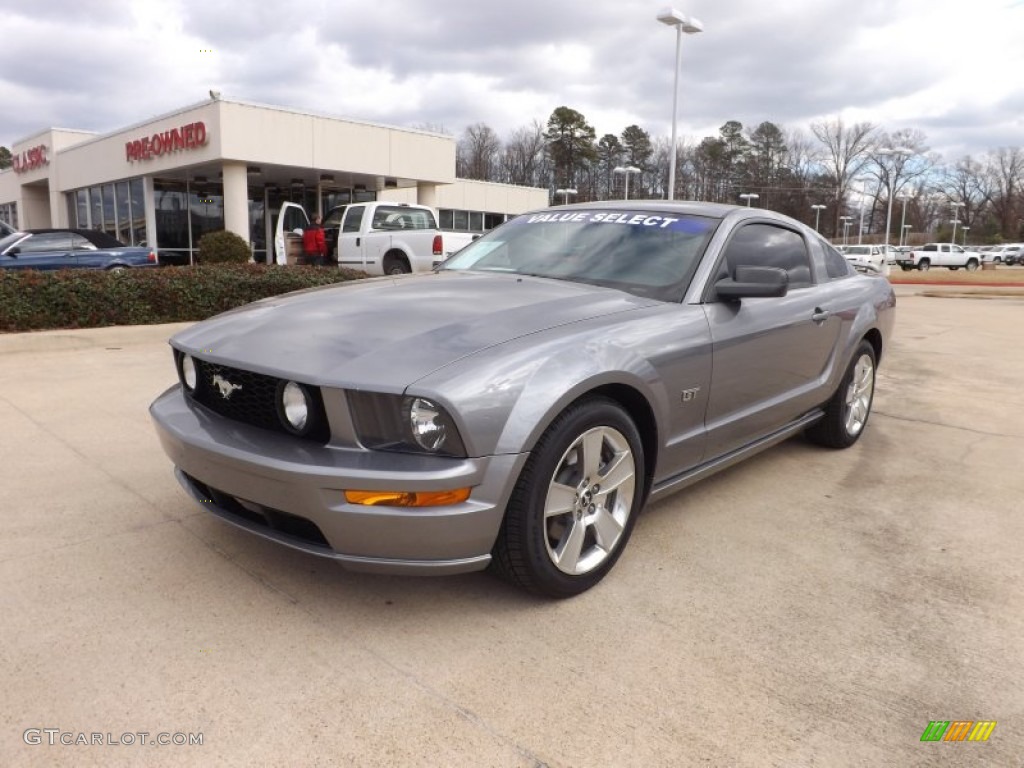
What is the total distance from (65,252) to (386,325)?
13690mm

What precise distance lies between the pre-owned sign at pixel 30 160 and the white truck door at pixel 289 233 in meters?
15.8

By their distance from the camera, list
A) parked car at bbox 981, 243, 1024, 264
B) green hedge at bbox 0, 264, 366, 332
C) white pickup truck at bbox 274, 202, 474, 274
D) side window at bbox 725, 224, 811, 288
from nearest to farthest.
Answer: side window at bbox 725, 224, 811, 288
green hedge at bbox 0, 264, 366, 332
white pickup truck at bbox 274, 202, 474, 274
parked car at bbox 981, 243, 1024, 264

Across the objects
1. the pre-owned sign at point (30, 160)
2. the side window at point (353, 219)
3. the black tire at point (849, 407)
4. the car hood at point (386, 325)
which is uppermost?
the pre-owned sign at point (30, 160)

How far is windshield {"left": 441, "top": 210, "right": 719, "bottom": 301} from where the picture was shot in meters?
3.41

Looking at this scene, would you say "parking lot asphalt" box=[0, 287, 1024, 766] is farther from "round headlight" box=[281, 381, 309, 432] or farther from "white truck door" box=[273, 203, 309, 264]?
"white truck door" box=[273, 203, 309, 264]

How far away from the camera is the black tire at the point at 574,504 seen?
2498 mm

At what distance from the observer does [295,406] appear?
2463mm

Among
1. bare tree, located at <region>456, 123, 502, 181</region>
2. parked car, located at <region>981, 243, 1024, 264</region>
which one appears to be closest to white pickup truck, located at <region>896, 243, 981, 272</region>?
parked car, located at <region>981, 243, 1024, 264</region>

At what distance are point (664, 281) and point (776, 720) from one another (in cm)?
190

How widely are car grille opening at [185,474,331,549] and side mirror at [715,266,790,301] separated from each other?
2.06 meters

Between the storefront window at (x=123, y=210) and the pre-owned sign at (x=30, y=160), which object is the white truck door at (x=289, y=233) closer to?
the storefront window at (x=123, y=210)

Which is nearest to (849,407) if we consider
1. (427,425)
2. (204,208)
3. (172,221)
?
(427,425)

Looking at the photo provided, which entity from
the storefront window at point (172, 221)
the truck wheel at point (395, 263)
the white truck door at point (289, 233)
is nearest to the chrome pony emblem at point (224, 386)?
the truck wheel at point (395, 263)

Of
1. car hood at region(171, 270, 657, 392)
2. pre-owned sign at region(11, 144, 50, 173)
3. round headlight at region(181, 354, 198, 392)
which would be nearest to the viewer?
car hood at region(171, 270, 657, 392)
